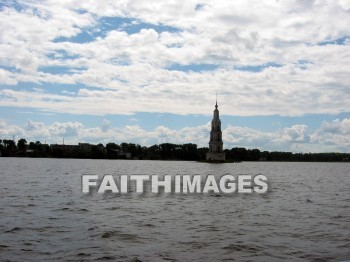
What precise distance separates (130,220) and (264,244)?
30.6 ft

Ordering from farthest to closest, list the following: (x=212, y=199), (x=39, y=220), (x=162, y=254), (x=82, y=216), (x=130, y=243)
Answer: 1. (x=212, y=199)
2. (x=82, y=216)
3. (x=39, y=220)
4. (x=130, y=243)
5. (x=162, y=254)

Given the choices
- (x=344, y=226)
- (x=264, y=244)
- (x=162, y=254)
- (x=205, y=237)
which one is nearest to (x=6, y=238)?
(x=162, y=254)

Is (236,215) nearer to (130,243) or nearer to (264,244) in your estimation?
(264,244)

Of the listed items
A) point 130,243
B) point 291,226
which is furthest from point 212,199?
point 130,243

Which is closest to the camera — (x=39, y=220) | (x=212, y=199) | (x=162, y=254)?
(x=162, y=254)

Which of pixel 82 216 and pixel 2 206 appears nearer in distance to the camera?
pixel 82 216

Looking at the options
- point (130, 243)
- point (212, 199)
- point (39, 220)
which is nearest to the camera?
point (130, 243)

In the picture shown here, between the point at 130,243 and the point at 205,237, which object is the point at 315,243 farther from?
the point at 130,243

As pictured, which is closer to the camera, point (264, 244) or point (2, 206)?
point (264, 244)

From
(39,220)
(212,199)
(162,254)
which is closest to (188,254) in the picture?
(162,254)

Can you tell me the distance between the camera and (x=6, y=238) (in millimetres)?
20750

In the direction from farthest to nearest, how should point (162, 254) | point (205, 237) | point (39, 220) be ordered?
1. point (39, 220)
2. point (205, 237)
3. point (162, 254)

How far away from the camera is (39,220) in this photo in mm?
26344

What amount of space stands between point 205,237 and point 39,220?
10.2 metres
